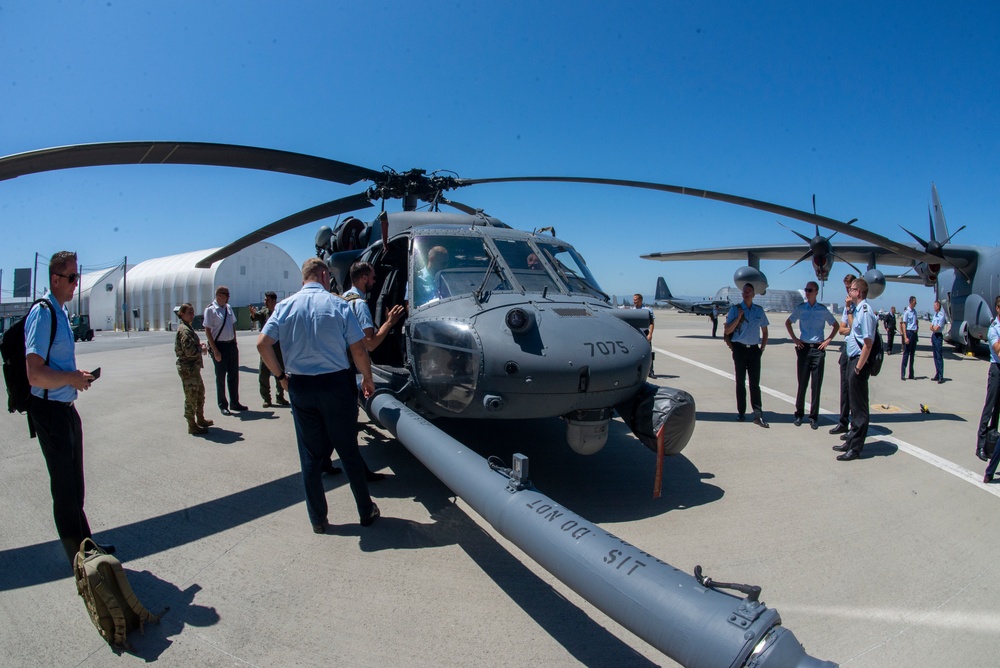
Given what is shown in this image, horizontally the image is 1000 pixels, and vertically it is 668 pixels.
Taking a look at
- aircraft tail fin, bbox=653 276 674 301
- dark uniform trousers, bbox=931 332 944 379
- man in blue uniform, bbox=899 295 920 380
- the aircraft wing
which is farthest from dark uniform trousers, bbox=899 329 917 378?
aircraft tail fin, bbox=653 276 674 301

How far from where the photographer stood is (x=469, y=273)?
5117 millimetres

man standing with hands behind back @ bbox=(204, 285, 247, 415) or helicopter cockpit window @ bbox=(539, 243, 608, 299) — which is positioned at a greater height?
helicopter cockpit window @ bbox=(539, 243, 608, 299)

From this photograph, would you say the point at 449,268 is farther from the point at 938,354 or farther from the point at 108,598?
the point at 938,354

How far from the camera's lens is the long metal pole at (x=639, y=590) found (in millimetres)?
1738

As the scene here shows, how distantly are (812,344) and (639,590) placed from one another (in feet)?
19.3

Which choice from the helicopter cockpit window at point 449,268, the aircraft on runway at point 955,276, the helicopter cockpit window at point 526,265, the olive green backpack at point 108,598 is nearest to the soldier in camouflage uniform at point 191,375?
the helicopter cockpit window at point 449,268

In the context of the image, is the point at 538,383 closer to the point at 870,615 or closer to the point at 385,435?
the point at 870,615

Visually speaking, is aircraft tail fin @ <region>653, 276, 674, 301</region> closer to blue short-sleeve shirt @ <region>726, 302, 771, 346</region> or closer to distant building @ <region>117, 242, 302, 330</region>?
distant building @ <region>117, 242, 302, 330</region>

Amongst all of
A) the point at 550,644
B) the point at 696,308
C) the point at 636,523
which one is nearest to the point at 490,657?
the point at 550,644

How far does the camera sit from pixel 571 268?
5.62 meters

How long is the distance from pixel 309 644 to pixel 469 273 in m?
3.30

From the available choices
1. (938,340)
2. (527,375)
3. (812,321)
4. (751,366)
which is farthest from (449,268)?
(938,340)

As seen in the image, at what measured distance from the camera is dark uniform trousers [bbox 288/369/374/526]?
3.71 m

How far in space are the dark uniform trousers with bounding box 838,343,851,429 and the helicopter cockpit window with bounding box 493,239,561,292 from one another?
343 cm
